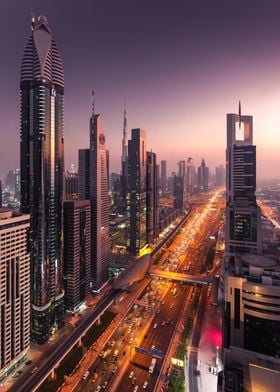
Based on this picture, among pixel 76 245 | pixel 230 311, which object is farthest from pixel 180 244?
pixel 230 311

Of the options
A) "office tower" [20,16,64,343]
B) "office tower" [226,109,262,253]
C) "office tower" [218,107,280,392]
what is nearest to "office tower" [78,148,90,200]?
"office tower" [20,16,64,343]

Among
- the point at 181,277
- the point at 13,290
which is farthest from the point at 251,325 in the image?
the point at 181,277

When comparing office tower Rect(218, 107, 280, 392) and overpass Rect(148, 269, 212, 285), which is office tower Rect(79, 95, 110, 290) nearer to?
overpass Rect(148, 269, 212, 285)

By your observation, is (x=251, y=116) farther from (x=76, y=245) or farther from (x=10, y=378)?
(x=10, y=378)

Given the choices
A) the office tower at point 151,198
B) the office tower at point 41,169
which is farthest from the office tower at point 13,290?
the office tower at point 151,198

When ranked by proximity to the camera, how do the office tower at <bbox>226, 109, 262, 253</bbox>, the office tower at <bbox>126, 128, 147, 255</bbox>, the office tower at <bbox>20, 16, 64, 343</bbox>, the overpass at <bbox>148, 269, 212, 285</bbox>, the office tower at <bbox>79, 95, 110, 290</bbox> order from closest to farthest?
the office tower at <bbox>20, 16, 64, 343</bbox> → the office tower at <bbox>79, 95, 110, 290</bbox> → the overpass at <bbox>148, 269, 212, 285</bbox> → the office tower at <bbox>226, 109, 262, 253</bbox> → the office tower at <bbox>126, 128, 147, 255</bbox>

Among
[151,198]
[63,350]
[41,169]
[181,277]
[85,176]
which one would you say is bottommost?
[63,350]

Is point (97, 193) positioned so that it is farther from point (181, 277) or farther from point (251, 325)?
point (251, 325)
